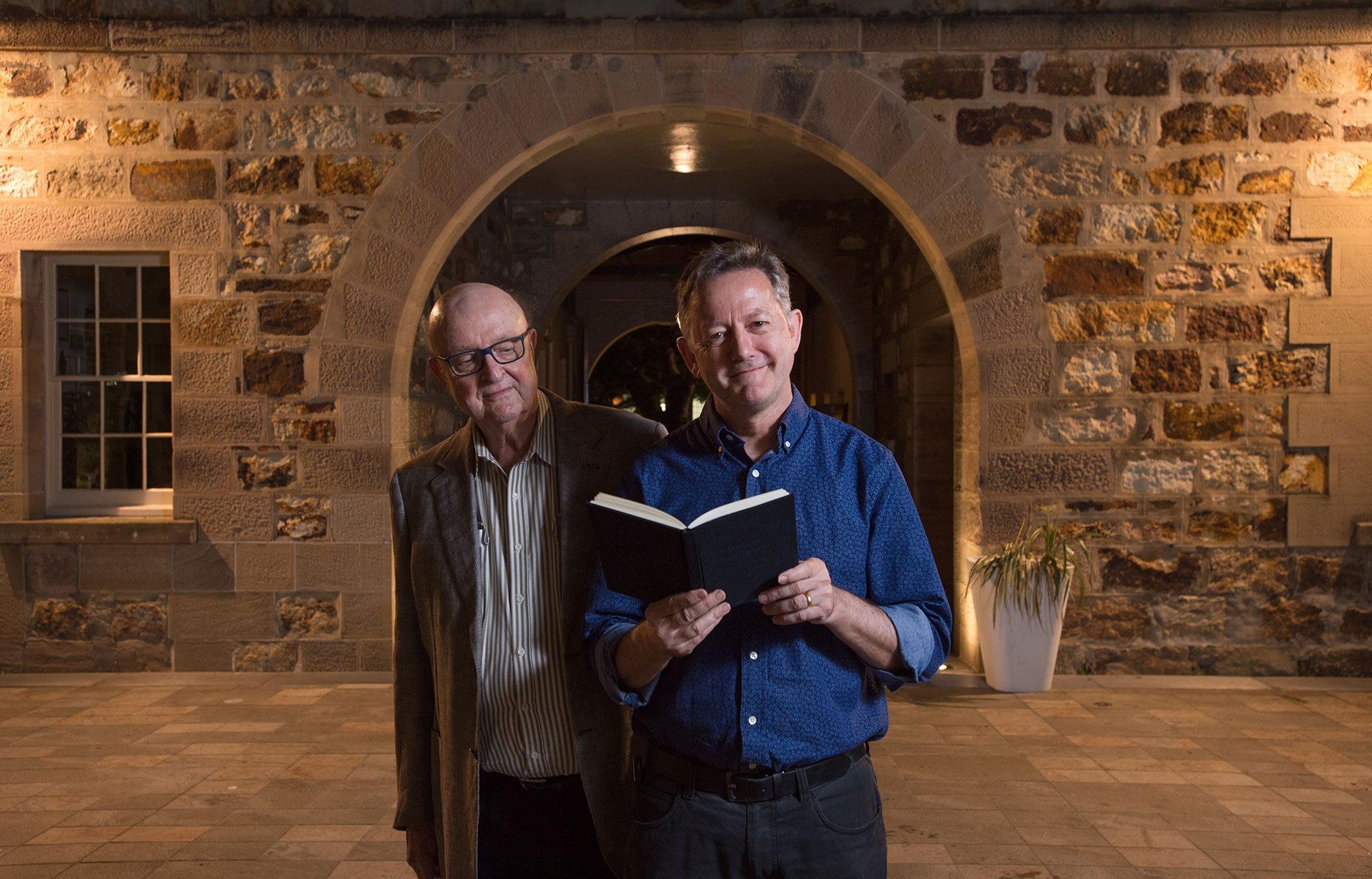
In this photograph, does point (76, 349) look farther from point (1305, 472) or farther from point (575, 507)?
point (1305, 472)

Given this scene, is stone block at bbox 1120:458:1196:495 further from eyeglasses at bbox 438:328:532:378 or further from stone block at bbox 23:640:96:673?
stone block at bbox 23:640:96:673

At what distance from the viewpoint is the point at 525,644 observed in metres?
1.49

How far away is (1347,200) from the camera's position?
14.0 ft

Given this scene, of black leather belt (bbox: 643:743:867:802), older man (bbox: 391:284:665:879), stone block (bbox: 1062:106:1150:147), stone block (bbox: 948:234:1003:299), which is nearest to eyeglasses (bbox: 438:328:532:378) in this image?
older man (bbox: 391:284:665:879)

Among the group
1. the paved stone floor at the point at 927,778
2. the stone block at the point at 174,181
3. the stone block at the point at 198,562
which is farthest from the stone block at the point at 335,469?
the stone block at the point at 174,181

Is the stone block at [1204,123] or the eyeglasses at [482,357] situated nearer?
the eyeglasses at [482,357]

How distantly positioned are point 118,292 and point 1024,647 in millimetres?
4520

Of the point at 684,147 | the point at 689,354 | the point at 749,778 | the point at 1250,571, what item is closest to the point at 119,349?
the point at 684,147

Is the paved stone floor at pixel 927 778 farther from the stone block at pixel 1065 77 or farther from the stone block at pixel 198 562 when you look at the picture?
the stone block at pixel 1065 77

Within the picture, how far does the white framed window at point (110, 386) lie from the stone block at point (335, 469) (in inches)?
31.3

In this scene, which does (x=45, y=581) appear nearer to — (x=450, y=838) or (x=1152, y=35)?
(x=450, y=838)

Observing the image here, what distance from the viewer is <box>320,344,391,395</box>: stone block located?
437cm

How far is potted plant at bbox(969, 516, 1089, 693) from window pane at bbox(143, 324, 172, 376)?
3954 millimetres

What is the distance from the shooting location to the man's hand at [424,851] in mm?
1560
